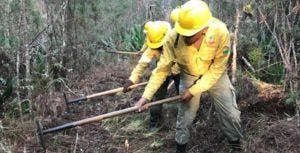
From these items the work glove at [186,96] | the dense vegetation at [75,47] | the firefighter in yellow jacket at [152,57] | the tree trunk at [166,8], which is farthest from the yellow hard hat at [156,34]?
the tree trunk at [166,8]

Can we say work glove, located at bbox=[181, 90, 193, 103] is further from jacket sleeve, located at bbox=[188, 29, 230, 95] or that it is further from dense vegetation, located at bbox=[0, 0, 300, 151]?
dense vegetation, located at bbox=[0, 0, 300, 151]

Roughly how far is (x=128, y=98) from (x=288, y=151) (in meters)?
3.16

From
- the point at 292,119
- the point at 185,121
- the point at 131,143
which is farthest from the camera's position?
the point at 131,143

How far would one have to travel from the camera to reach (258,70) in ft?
22.0

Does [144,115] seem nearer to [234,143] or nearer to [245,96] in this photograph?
[245,96]

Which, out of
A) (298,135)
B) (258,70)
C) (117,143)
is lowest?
(117,143)

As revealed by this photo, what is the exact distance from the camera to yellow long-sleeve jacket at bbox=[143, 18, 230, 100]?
16.0 ft

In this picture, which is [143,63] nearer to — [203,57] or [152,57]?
[152,57]

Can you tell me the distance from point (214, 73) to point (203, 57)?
0.20m

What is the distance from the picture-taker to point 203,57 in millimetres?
4977

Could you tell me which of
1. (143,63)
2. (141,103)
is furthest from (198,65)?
(143,63)

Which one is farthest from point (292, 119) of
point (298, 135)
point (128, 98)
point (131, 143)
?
point (128, 98)

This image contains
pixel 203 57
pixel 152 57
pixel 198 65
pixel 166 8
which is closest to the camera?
pixel 203 57

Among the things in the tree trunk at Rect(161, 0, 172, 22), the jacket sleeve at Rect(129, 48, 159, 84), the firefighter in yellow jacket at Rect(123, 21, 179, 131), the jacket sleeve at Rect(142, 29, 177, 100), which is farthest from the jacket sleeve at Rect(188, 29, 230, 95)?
the tree trunk at Rect(161, 0, 172, 22)
